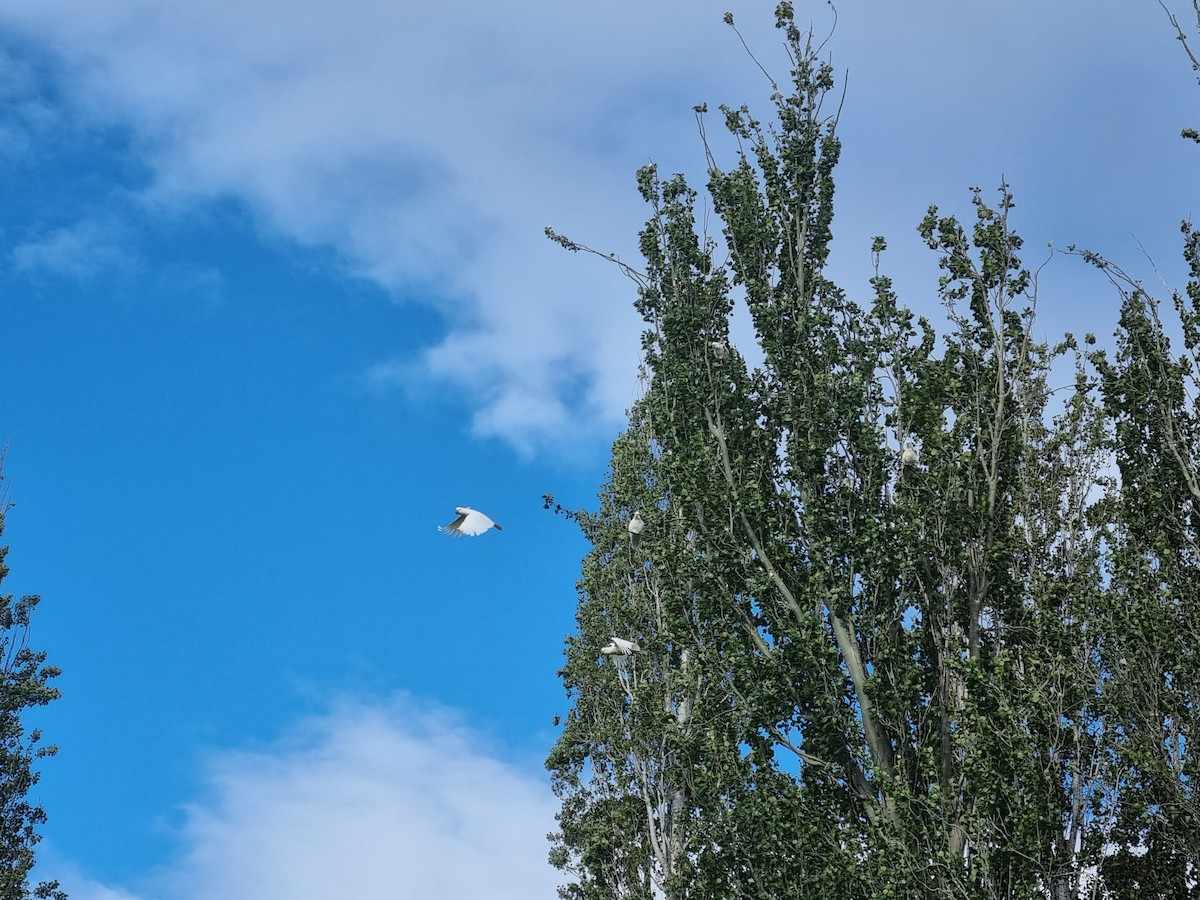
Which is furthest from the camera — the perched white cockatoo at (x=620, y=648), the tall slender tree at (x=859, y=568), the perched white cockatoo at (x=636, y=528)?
the perched white cockatoo at (x=620, y=648)

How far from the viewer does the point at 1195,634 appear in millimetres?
11281

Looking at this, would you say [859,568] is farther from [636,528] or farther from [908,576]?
[636,528]

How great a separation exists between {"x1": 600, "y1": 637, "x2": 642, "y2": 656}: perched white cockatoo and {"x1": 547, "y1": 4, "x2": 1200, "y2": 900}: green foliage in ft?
4.55

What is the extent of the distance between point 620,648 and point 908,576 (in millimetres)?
5277

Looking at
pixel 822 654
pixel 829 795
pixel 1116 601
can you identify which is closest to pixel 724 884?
pixel 829 795

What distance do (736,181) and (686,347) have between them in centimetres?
218

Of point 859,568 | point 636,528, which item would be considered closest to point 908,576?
point 859,568

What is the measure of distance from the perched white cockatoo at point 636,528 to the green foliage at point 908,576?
6.19ft

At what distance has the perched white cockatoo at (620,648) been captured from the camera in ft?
51.0

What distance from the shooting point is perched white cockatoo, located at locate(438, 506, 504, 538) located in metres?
13.6

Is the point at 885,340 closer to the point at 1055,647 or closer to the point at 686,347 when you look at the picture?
the point at 686,347

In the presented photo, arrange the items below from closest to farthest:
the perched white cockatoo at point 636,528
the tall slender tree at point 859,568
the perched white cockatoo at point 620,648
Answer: the tall slender tree at point 859,568 < the perched white cockatoo at point 636,528 < the perched white cockatoo at point 620,648

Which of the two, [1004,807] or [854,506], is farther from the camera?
[854,506]

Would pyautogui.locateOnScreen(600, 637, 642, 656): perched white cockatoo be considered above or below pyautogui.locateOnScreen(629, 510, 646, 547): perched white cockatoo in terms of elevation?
below
